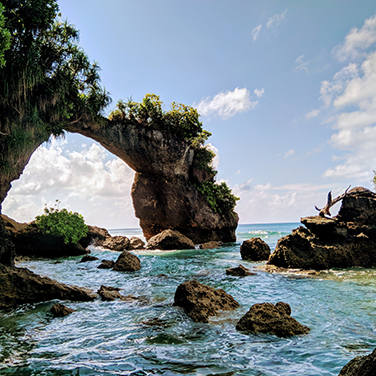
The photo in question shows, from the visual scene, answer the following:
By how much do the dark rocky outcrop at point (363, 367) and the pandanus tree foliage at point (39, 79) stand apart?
13.2 m

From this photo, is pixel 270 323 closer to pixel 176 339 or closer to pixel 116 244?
pixel 176 339

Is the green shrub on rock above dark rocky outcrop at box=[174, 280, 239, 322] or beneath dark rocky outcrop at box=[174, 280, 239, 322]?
above

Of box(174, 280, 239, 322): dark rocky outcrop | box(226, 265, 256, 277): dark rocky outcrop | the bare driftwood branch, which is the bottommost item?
box(226, 265, 256, 277): dark rocky outcrop

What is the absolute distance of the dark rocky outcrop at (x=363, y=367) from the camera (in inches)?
62.4

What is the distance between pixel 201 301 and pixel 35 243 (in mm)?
13437

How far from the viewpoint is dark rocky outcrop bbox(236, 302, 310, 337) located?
156 inches

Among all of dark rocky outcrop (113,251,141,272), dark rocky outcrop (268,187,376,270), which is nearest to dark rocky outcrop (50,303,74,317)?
dark rocky outcrop (113,251,141,272)

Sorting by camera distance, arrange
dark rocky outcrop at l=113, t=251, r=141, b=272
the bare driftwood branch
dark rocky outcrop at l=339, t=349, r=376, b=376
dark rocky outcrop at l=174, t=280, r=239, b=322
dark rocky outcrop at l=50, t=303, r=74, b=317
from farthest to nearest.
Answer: the bare driftwood branch < dark rocky outcrop at l=113, t=251, r=141, b=272 < dark rocky outcrop at l=50, t=303, r=74, b=317 < dark rocky outcrop at l=174, t=280, r=239, b=322 < dark rocky outcrop at l=339, t=349, r=376, b=376

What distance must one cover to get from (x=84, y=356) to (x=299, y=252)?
8.66 meters

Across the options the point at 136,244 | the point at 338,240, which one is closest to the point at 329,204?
the point at 338,240

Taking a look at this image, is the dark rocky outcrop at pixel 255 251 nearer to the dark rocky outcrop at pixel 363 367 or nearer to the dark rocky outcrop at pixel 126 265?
the dark rocky outcrop at pixel 126 265

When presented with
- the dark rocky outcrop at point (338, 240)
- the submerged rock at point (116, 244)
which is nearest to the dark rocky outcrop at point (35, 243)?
the submerged rock at point (116, 244)

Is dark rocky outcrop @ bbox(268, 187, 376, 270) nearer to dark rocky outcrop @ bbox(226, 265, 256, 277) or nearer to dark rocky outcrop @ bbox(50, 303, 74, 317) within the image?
dark rocky outcrop @ bbox(226, 265, 256, 277)

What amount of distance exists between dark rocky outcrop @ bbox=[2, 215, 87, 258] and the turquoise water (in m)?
10.8
